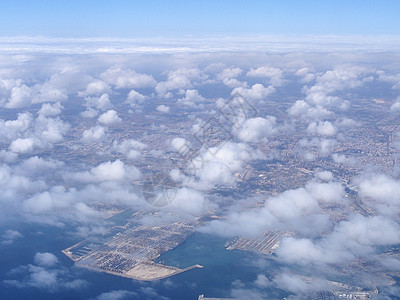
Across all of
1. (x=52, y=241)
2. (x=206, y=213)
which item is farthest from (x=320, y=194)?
(x=52, y=241)

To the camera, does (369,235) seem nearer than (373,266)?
No

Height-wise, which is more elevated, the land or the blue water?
the land

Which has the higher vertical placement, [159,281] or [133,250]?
[133,250]

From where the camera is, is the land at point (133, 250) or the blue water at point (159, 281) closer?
the blue water at point (159, 281)

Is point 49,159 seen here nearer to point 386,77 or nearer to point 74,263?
point 74,263

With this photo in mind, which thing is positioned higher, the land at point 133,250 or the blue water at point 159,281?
the land at point 133,250

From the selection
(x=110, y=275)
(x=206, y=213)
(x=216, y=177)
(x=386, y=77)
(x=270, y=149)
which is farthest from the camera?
(x=386, y=77)

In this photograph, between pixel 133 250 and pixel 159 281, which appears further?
pixel 133 250

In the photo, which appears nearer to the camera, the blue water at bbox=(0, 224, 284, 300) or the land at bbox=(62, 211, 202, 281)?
the blue water at bbox=(0, 224, 284, 300)
